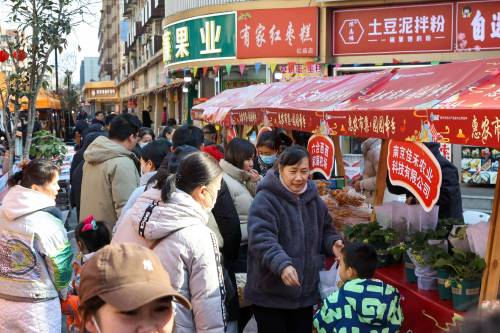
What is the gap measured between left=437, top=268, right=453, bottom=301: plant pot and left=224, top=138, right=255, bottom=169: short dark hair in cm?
193

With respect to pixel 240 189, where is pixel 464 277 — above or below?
below

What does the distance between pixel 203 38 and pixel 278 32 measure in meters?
2.78

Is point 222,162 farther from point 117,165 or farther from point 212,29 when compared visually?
point 212,29

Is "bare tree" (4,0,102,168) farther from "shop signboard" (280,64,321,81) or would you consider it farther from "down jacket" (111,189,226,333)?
"shop signboard" (280,64,321,81)

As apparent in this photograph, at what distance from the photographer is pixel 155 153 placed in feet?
16.4

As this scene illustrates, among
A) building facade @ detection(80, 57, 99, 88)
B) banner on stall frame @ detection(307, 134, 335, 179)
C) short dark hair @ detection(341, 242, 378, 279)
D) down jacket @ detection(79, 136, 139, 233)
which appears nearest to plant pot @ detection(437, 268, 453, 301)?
short dark hair @ detection(341, 242, 378, 279)

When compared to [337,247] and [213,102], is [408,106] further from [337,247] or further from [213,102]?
[213,102]

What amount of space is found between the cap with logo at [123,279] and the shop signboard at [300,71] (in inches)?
543

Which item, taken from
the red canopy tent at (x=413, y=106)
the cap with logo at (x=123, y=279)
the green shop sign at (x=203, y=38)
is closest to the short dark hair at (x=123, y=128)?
the red canopy tent at (x=413, y=106)

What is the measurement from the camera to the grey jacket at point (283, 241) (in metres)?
3.71

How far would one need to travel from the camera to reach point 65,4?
7008 mm

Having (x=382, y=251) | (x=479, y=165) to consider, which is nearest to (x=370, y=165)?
(x=382, y=251)

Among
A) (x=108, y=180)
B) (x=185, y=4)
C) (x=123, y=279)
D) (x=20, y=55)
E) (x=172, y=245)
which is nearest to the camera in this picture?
(x=123, y=279)

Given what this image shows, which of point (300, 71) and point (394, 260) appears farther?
point (300, 71)
